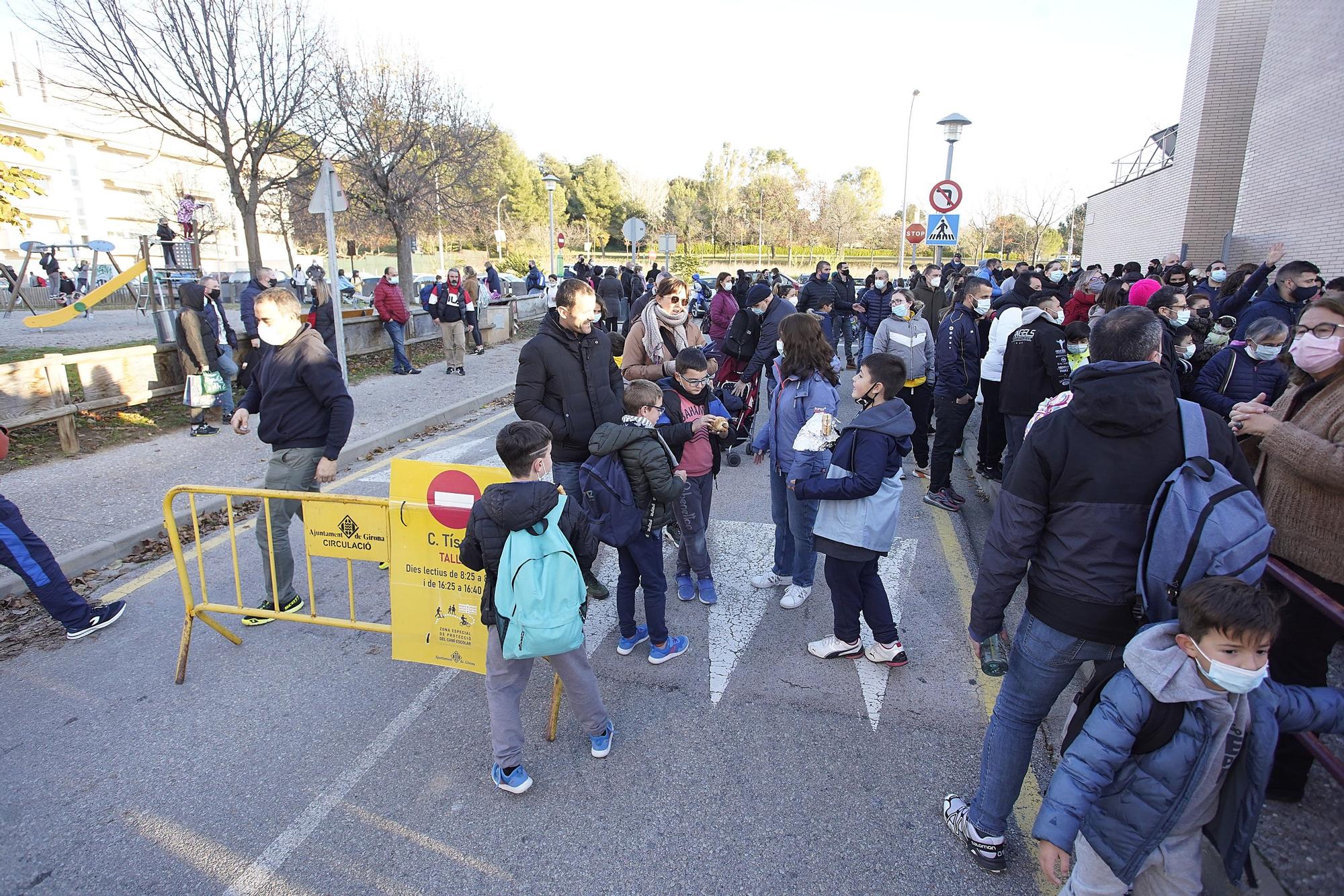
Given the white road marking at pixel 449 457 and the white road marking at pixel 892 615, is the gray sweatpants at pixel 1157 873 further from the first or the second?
the white road marking at pixel 449 457

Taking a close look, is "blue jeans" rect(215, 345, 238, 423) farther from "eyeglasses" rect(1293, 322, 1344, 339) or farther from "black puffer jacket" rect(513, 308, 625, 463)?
"eyeglasses" rect(1293, 322, 1344, 339)

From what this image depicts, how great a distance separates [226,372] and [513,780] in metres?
8.91

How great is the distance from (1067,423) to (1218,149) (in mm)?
22182

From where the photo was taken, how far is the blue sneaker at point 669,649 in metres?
4.23

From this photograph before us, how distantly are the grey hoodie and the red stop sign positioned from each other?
2.97m

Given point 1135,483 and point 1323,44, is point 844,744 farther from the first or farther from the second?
point 1323,44

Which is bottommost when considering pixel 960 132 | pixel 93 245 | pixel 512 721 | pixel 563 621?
pixel 512 721

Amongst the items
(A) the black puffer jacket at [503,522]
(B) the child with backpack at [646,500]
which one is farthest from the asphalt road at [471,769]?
(A) the black puffer jacket at [503,522]

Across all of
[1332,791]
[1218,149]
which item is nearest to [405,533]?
[1332,791]

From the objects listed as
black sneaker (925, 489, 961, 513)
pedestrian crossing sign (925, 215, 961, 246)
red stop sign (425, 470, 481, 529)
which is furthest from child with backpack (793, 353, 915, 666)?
pedestrian crossing sign (925, 215, 961, 246)

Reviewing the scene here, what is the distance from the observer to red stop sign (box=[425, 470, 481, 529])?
3.81m

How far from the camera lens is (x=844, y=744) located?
349cm

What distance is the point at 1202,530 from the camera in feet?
7.04

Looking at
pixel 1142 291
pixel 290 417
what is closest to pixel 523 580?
pixel 290 417
